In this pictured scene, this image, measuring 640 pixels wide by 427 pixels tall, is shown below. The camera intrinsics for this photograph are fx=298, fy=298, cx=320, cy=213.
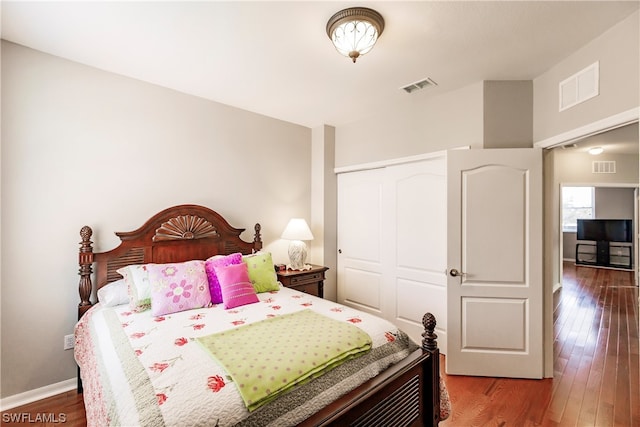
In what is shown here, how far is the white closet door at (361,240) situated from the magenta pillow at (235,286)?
1706 millimetres

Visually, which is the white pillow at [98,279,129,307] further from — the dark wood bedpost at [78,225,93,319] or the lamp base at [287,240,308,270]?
the lamp base at [287,240,308,270]

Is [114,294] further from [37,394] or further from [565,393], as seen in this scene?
[565,393]

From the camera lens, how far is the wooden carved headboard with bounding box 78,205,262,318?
2.28 m

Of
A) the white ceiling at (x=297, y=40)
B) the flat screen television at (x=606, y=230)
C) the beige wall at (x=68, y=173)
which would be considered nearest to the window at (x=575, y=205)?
the flat screen television at (x=606, y=230)

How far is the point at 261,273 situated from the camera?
2604mm

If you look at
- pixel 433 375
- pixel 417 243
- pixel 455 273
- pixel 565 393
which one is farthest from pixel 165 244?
pixel 565 393

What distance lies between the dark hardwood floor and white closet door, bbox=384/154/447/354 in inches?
27.5

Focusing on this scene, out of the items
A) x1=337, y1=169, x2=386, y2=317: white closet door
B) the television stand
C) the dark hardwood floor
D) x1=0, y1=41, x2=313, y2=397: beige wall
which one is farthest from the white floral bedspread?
the television stand

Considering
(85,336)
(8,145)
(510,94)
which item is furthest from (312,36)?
(85,336)

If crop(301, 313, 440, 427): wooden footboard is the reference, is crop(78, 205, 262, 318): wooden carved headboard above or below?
above

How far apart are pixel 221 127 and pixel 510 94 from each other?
2.75m

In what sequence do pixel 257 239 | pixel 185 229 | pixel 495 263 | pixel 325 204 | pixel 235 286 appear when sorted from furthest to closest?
pixel 325 204
pixel 257 239
pixel 185 229
pixel 495 263
pixel 235 286

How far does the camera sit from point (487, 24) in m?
1.86

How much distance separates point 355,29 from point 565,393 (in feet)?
9.98
